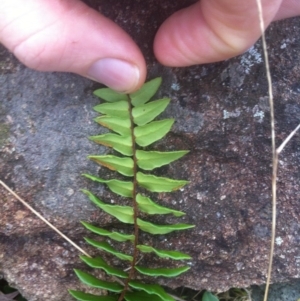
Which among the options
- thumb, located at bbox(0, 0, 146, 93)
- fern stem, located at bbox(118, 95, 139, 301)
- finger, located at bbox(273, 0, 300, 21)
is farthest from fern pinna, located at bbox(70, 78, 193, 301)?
finger, located at bbox(273, 0, 300, 21)

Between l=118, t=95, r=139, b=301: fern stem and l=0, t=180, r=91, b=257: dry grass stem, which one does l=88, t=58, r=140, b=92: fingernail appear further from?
l=0, t=180, r=91, b=257: dry grass stem

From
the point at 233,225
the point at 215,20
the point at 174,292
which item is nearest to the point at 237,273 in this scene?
the point at 233,225

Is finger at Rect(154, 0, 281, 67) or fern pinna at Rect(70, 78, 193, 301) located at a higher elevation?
finger at Rect(154, 0, 281, 67)

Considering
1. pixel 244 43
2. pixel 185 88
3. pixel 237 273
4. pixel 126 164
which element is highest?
pixel 244 43

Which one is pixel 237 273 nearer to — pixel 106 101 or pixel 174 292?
pixel 174 292

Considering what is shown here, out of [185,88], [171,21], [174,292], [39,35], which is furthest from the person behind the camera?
[174,292]

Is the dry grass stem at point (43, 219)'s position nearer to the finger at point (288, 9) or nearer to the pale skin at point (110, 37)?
the pale skin at point (110, 37)
